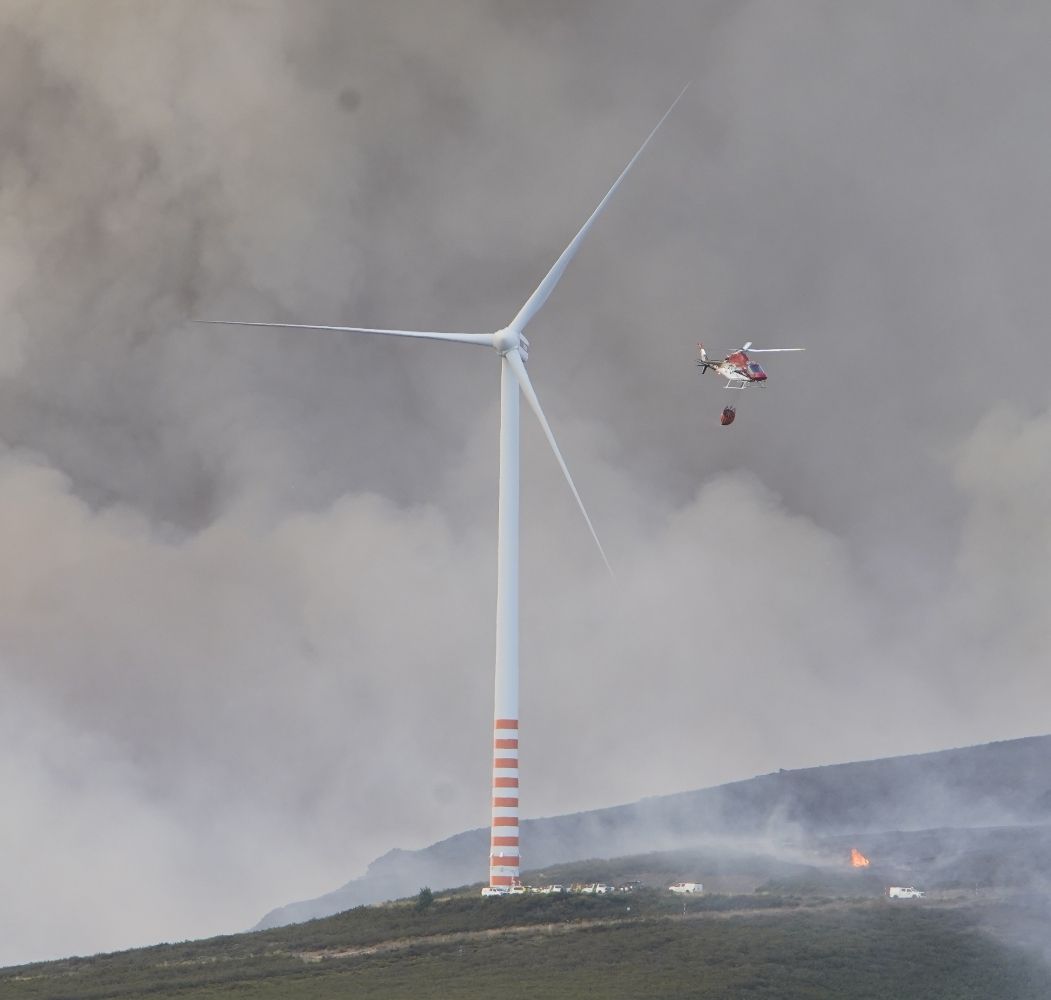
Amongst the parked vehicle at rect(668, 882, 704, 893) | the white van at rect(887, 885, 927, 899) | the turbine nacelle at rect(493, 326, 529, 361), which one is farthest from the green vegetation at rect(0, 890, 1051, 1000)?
the turbine nacelle at rect(493, 326, 529, 361)

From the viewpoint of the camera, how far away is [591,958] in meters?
142

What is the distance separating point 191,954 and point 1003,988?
78172mm

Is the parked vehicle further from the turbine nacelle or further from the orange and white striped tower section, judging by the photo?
the turbine nacelle

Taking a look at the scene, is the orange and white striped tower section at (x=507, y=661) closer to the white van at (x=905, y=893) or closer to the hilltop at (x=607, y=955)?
the hilltop at (x=607, y=955)

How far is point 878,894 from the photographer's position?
17925cm

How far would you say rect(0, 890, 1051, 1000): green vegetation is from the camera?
133750 mm

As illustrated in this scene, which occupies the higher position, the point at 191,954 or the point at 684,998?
the point at 191,954

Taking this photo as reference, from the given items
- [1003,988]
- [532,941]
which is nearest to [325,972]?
[532,941]

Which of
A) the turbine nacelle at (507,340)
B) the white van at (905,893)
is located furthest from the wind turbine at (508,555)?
the white van at (905,893)

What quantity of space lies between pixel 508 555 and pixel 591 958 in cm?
3776

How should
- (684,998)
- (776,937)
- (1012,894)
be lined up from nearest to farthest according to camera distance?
1. (684,998)
2. (776,937)
3. (1012,894)

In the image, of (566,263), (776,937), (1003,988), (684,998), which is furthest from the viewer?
(566,263)

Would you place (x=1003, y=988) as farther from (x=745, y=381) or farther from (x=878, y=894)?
(x=745, y=381)

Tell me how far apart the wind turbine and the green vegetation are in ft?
23.2
